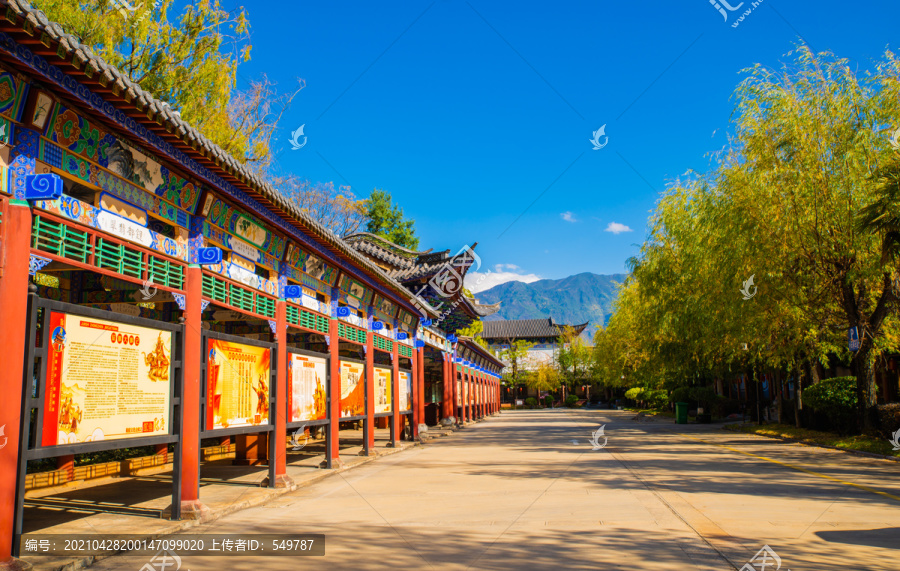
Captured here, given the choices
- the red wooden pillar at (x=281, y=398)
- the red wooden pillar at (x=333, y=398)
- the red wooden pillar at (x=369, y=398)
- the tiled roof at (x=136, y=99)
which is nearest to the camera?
the tiled roof at (x=136, y=99)

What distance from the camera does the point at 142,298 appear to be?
A: 380 inches

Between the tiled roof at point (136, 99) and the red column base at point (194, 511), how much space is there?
164 inches

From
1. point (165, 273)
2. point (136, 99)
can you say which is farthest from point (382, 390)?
point (136, 99)

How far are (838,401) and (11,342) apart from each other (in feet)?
66.6

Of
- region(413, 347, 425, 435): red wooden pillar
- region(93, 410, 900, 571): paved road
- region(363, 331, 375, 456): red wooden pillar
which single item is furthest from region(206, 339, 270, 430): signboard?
region(413, 347, 425, 435): red wooden pillar

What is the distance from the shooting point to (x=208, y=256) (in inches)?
348

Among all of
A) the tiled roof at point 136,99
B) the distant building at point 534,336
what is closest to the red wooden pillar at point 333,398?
the tiled roof at point 136,99

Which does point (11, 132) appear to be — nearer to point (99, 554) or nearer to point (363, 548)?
point (99, 554)

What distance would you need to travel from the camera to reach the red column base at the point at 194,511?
313 inches

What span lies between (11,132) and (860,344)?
17963 mm

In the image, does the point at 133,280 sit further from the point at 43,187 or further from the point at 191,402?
the point at 43,187

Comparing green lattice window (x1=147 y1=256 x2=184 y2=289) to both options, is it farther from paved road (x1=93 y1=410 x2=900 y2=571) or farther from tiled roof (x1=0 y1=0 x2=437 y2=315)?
paved road (x1=93 y1=410 x2=900 y2=571)

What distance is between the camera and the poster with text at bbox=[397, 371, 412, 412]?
19891 millimetres

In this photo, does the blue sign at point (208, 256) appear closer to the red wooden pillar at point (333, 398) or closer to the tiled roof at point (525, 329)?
the red wooden pillar at point (333, 398)
